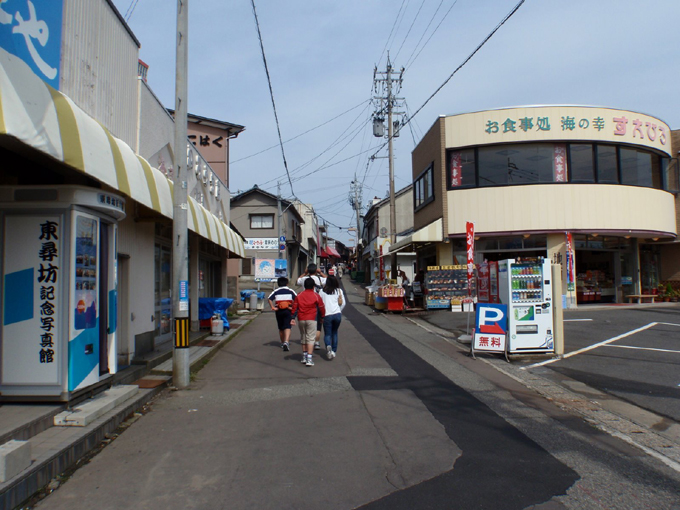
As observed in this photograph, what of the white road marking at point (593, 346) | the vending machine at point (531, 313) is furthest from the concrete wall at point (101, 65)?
the white road marking at point (593, 346)

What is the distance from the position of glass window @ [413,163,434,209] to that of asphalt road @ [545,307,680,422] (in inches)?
349

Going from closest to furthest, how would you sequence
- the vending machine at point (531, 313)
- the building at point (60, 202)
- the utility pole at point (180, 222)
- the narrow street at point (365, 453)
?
the narrow street at point (365, 453)
the building at point (60, 202)
the utility pole at point (180, 222)
the vending machine at point (531, 313)

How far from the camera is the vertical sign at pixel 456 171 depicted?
67.5ft

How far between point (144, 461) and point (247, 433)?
1148mm

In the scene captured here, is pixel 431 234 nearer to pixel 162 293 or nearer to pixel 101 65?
pixel 162 293

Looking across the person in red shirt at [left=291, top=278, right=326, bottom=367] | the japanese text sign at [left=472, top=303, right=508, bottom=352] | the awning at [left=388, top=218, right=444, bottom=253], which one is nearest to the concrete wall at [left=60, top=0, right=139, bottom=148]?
the person in red shirt at [left=291, top=278, right=326, bottom=367]

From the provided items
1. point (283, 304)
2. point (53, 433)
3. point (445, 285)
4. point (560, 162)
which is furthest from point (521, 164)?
point (53, 433)

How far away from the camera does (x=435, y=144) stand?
21.5 meters

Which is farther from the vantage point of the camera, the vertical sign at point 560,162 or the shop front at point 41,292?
the vertical sign at point 560,162

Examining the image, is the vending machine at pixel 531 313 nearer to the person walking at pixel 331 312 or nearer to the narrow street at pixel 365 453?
the narrow street at pixel 365 453

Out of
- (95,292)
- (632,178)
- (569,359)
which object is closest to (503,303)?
(569,359)

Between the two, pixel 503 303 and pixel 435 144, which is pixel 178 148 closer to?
pixel 503 303

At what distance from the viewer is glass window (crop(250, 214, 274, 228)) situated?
120 ft

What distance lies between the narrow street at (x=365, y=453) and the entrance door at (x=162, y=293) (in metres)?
3.01
